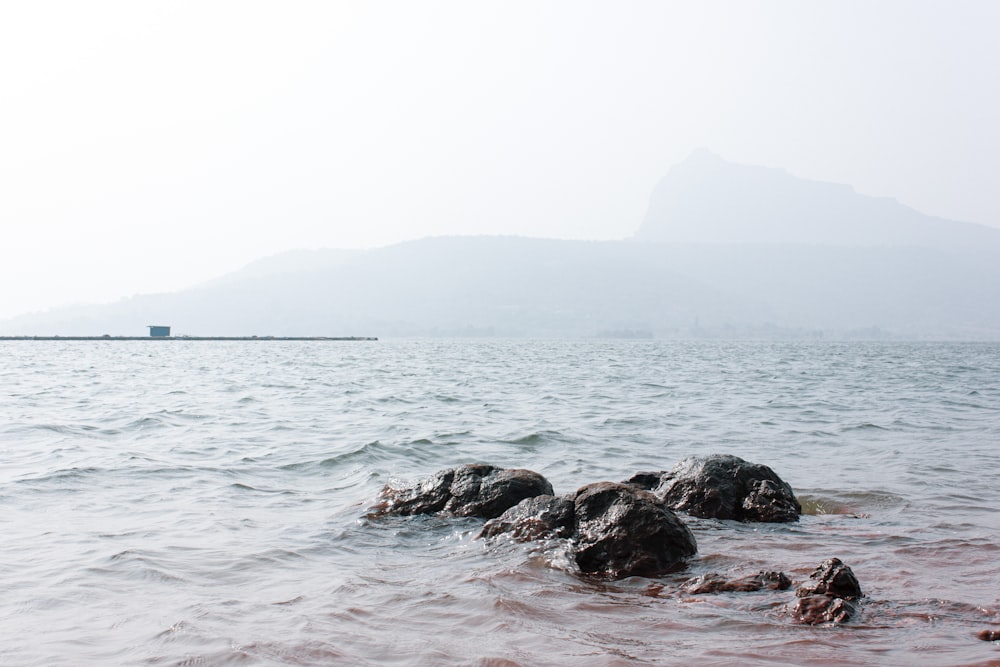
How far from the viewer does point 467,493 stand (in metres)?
10.4

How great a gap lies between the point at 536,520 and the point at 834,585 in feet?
11.0

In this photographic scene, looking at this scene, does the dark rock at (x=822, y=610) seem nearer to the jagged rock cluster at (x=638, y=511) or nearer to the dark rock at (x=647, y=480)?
the jagged rock cluster at (x=638, y=511)

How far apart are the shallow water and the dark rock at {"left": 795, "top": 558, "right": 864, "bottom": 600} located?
166mm

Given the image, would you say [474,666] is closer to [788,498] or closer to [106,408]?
[788,498]

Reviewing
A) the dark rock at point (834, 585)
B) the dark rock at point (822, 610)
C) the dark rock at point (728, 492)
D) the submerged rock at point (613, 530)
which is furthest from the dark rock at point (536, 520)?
the dark rock at point (822, 610)

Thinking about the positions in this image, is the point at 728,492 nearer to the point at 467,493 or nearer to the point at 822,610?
the point at 467,493

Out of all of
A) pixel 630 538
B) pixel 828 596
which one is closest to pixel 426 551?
pixel 630 538

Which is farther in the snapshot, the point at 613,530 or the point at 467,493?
the point at 467,493

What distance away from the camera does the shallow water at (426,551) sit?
5918 millimetres

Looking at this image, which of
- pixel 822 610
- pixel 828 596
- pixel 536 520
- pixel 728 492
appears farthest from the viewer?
pixel 728 492

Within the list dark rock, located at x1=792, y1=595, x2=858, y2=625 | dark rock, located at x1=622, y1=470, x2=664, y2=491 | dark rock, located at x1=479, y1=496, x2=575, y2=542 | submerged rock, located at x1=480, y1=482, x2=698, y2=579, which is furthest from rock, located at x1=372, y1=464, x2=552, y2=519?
dark rock, located at x1=792, y1=595, x2=858, y2=625

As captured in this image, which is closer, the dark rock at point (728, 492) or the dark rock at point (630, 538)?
the dark rock at point (630, 538)

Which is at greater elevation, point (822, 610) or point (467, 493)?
point (467, 493)

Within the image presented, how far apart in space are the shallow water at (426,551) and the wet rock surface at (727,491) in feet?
1.20
